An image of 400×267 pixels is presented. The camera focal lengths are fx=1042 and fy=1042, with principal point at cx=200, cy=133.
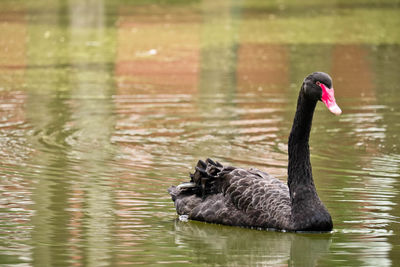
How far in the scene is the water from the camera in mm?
5875

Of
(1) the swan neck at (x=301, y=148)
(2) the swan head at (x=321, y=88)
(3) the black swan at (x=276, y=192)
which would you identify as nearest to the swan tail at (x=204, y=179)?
(3) the black swan at (x=276, y=192)

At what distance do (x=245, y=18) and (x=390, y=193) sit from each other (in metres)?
16.5

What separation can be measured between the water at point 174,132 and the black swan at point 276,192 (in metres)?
0.10

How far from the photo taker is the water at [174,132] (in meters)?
5.88

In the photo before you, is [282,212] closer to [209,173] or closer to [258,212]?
[258,212]

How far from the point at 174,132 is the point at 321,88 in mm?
4347

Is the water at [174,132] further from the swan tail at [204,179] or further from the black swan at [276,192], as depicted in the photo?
the swan tail at [204,179]

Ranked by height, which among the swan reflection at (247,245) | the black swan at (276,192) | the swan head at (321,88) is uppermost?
the swan head at (321,88)

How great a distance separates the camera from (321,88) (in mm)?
5887

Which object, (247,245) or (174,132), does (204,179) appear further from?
(174,132)

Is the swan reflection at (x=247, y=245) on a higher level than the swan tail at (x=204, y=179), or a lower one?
lower

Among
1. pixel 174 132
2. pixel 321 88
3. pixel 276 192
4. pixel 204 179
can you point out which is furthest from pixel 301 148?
pixel 174 132

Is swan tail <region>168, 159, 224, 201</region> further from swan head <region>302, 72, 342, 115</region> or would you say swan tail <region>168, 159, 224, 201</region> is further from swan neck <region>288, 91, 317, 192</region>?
swan head <region>302, 72, 342, 115</region>

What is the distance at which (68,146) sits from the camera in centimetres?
930
